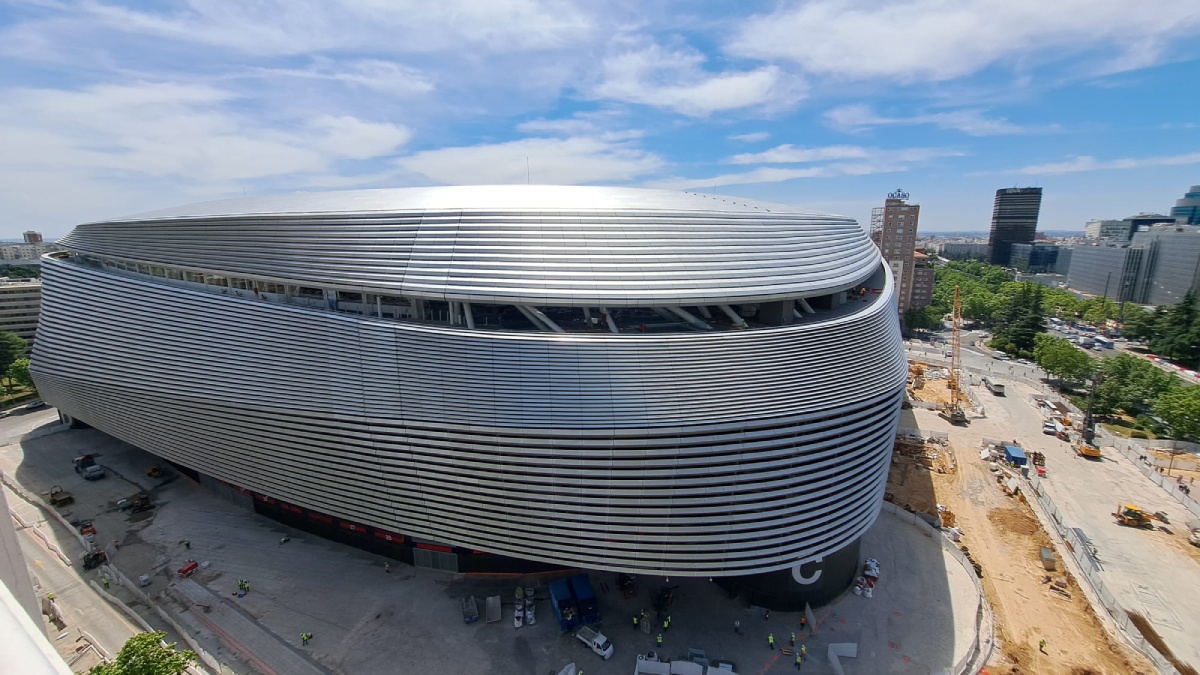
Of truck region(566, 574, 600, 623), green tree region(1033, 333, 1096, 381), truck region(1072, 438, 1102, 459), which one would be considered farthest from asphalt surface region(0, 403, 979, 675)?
green tree region(1033, 333, 1096, 381)

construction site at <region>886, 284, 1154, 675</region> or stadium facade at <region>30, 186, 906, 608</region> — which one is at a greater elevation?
stadium facade at <region>30, 186, 906, 608</region>

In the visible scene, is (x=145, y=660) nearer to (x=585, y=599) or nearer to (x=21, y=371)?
(x=585, y=599)

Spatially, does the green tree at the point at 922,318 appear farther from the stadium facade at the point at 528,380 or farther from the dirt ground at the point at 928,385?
the stadium facade at the point at 528,380

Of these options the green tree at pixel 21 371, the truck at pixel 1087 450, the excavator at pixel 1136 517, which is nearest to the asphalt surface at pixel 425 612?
the excavator at pixel 1136 517

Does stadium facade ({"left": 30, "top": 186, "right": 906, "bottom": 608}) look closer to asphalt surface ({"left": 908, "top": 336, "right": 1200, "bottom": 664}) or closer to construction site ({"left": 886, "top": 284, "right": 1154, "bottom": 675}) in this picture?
construction site ({"left": 886, "top": 284, "right": 1154, "bottom": 675})

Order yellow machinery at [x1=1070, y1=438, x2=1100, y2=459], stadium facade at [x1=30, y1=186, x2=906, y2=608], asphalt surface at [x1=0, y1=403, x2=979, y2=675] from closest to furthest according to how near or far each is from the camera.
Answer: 1. stadium facade at [x1=30, y1=186, x2=906, y2=608]
2. asphalt surface at [x1=0, y1=403, x2=979, y2=675]
3. yellow machinery at [x1=1070, y1=438, x2=1100, y2=459]

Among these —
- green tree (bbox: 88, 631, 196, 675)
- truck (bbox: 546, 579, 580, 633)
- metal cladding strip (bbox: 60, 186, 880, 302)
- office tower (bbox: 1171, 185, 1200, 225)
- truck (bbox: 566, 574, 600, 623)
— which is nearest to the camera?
green tree (bbox: 88, 631, 196, 675)
